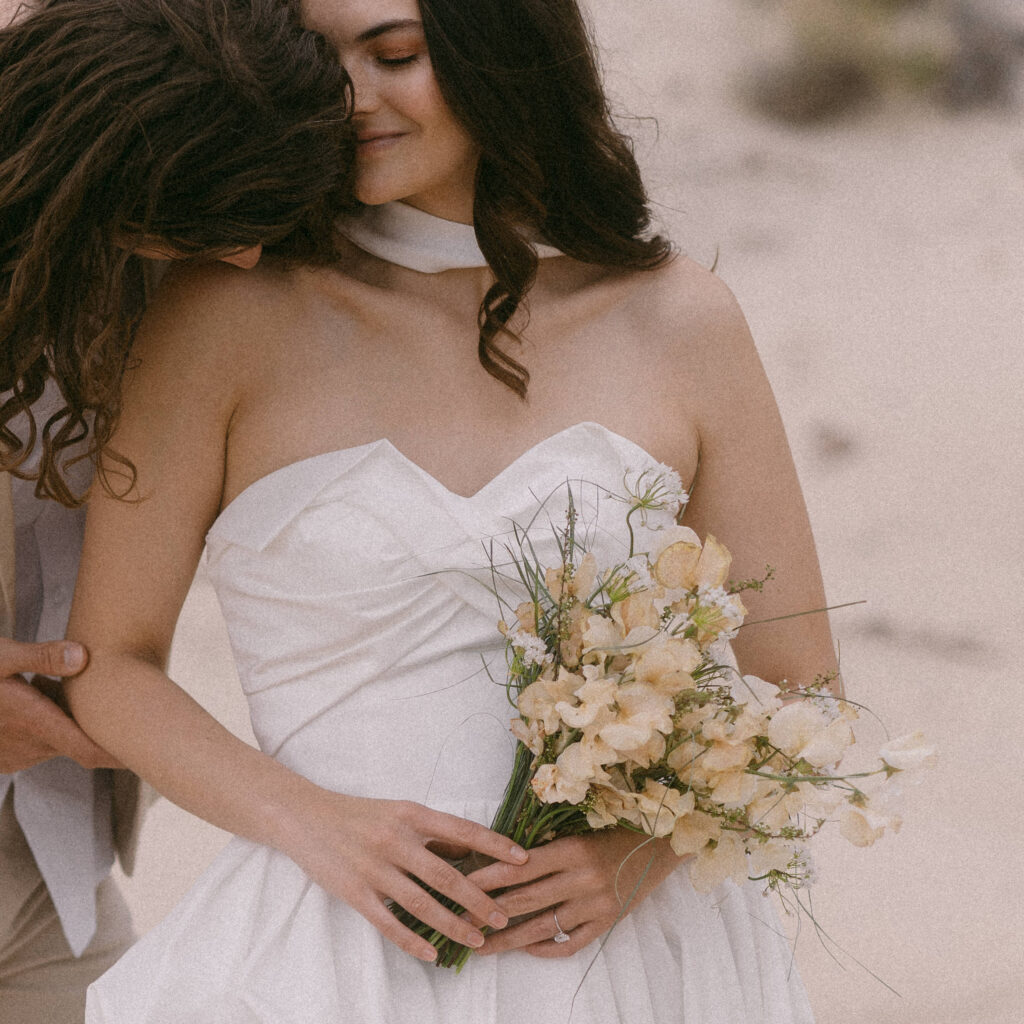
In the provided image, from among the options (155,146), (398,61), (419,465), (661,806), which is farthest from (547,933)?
(398,61)

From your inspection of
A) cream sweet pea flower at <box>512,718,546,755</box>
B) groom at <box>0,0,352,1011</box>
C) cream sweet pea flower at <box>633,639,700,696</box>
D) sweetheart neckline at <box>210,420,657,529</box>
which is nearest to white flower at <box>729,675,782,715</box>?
cream sweet pea flower at <box>633,639,700,696</box>

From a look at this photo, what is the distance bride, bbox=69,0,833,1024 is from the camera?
156 cm

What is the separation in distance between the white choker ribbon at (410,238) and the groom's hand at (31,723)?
28.0 inches

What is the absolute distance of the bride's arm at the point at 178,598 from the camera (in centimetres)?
160

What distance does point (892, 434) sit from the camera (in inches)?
271

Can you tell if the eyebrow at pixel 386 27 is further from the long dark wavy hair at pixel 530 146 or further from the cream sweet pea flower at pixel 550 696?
the cream sweet pea flower at pixel 550 696

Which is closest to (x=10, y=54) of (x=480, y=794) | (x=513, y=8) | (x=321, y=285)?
(x=321, y=285)

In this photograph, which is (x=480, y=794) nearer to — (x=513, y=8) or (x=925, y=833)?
(x=513, y=8)

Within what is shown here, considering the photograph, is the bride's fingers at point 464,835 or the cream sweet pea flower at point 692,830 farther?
the bride's fingers at point 464,835

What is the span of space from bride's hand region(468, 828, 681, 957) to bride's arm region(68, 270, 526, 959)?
0.35 ft

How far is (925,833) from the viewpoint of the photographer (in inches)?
195

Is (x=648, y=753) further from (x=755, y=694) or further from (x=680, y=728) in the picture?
(x=755, y=694)

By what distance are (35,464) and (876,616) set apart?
16.3 feet

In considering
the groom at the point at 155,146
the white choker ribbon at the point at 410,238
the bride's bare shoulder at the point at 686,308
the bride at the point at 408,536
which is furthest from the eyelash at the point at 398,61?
the bride's bare shoulder at the point at 686,308
